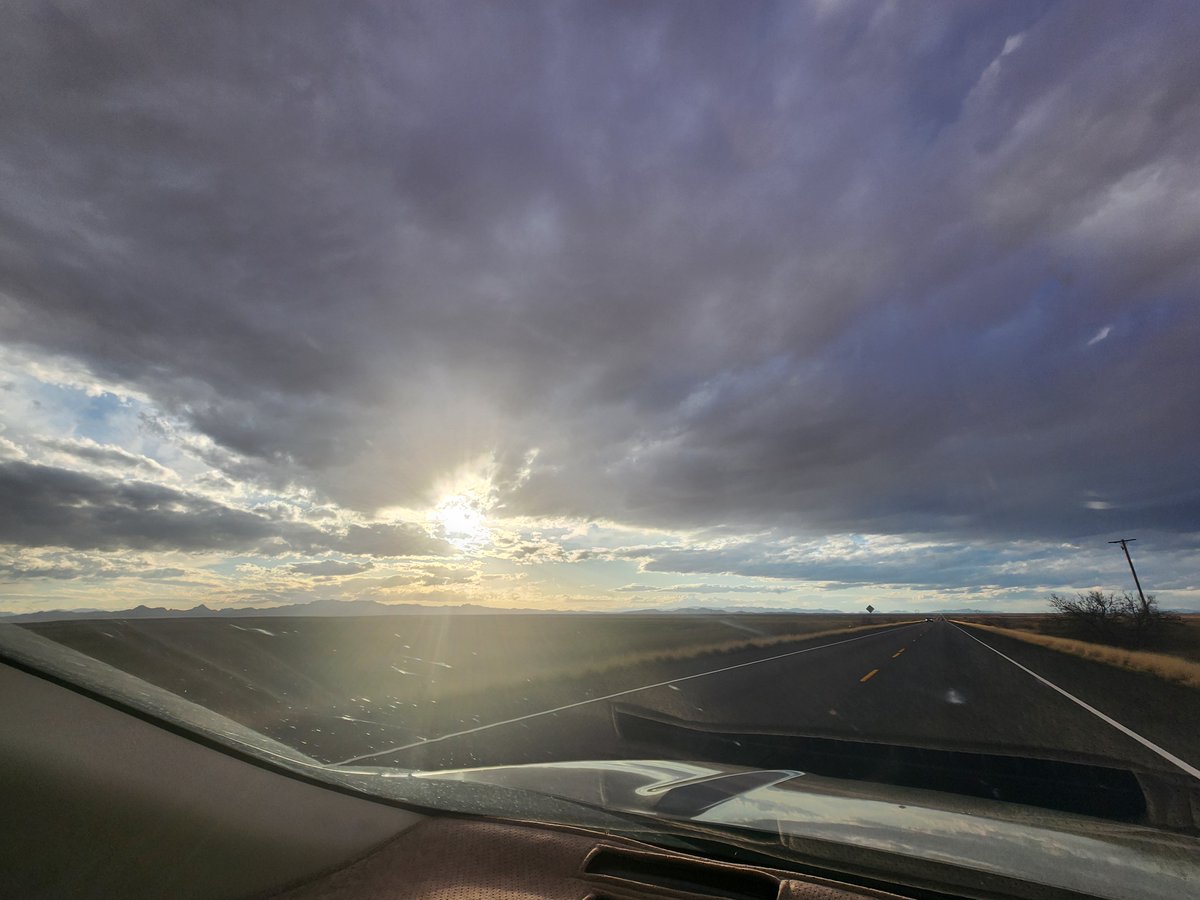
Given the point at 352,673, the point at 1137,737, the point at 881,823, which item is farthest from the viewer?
the point at 352,673

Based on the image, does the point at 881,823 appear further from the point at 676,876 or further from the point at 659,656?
the point at 659,656

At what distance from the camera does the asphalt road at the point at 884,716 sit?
26.4 ft

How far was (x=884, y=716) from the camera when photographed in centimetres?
1052

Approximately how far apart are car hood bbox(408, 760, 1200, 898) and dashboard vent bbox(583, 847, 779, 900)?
0.39 meters

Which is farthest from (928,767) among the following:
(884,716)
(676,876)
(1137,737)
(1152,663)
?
(1152,663)

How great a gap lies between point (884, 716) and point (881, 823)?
9.13 meters

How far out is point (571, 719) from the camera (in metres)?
10.6

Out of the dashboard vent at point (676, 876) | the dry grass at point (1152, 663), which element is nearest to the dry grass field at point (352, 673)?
the dashboard vent at point (676, 876)

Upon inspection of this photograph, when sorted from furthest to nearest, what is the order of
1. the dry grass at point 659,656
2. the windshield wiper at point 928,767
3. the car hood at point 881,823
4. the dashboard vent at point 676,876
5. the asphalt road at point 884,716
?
the dry grass at point 659,656, the asphalt road at point 884,716, the windshield wiper at point 928,767, the car hood at point 881,823, the dashboard vent at point 676,876

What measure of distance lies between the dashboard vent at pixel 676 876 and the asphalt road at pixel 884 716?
5.19 meters

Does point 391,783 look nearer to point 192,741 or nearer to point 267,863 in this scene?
point 267,863

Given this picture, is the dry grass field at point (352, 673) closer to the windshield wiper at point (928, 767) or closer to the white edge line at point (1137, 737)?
the windshield wiper at point (928, 767)

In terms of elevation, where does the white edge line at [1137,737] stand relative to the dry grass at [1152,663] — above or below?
below

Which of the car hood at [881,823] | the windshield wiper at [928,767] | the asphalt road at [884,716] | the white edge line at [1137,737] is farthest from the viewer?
the asphalt road at [884,716]
